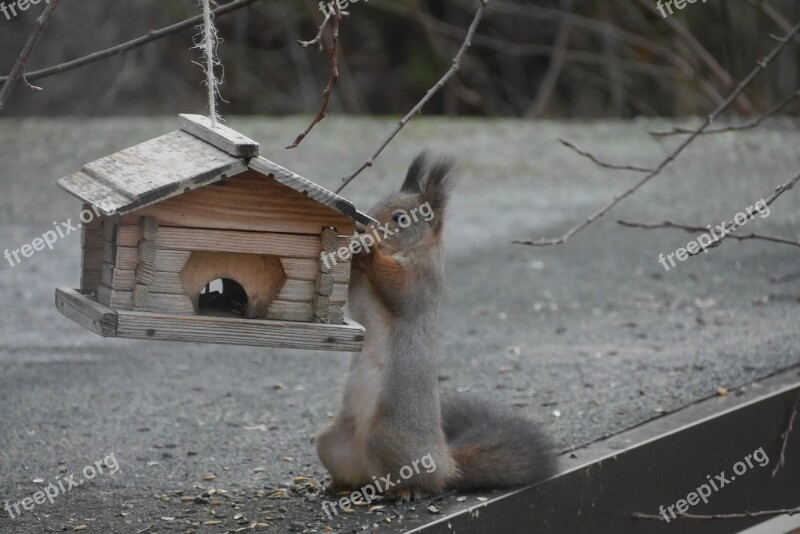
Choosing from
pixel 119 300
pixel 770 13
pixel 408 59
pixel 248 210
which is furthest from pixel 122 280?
pixel 408 59

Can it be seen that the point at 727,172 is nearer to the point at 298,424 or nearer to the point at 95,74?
the point at 298,424

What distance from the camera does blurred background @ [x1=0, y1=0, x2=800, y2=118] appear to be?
39.9 feet

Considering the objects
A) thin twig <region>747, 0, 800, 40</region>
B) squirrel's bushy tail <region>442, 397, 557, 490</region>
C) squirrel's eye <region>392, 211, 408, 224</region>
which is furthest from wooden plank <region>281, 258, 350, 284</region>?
thin twig <region>747, 0, 800, 40</region>

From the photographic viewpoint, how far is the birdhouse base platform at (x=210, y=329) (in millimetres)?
2334

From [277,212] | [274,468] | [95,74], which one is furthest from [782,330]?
[95,74]

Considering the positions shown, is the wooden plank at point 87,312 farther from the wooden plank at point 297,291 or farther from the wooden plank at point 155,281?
the wooden plank at point 297,291

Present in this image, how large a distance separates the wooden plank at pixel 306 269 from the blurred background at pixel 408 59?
9033 mm

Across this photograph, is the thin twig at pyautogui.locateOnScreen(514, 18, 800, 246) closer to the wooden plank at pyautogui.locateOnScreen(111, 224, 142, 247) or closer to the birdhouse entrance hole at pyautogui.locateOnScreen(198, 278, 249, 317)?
the birdhouse entrance hole at pyautogui.locateOnScreen(198, 278, 249, 317)

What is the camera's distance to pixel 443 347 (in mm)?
→ 5164

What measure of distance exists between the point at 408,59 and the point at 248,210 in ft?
40.0

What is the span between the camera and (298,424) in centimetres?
400

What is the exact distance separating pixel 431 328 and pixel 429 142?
258 inches

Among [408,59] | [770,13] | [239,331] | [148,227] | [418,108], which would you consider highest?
[408,59]

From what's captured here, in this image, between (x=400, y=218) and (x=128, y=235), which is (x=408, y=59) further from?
(x=128, y=235)
